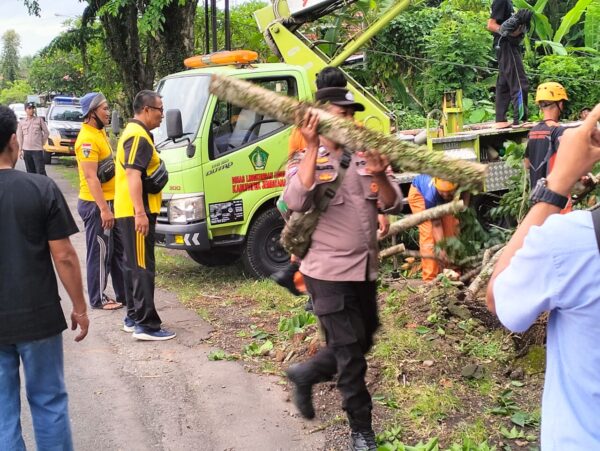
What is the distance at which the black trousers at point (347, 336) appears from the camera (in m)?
3.86

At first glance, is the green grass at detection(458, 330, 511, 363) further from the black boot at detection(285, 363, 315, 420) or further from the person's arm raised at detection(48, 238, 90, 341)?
the person's arm raised at detection(48, 238, 90, 341)

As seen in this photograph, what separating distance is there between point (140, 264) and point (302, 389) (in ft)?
8.40

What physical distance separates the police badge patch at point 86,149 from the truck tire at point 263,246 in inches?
82.0

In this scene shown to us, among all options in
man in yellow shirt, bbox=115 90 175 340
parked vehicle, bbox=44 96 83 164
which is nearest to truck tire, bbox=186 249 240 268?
man in yellow shirt, bbox=115 90 175 340

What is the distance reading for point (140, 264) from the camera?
6188 millimetres

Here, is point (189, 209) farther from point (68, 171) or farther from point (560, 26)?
point (68, 171)

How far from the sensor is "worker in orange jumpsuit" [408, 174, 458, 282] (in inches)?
258

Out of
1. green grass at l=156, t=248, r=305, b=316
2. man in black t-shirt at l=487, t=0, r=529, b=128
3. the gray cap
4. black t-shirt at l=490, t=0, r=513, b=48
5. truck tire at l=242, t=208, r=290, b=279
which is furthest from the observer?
black t-shirt at l=490, t=0, r=513, b=48

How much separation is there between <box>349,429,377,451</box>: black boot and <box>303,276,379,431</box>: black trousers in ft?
0.11

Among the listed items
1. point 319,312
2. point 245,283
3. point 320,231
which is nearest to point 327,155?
point 320,231

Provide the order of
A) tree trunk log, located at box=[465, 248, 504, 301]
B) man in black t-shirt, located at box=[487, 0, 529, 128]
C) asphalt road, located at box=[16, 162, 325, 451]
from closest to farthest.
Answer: asphalt road, located at box=[16, 162, 325, 451], tree trunk log, located at box=[465, 248, 504, 301], man in black t-shirt, located at box=[487, 0, 529, 128]

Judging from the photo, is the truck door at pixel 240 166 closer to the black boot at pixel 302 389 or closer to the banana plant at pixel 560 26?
the black boot at pixel 302 389

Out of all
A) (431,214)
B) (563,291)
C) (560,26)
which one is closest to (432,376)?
(431,214)

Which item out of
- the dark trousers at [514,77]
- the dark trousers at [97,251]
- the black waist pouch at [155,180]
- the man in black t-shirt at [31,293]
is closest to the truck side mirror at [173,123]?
the dark trousers at [97,251]
